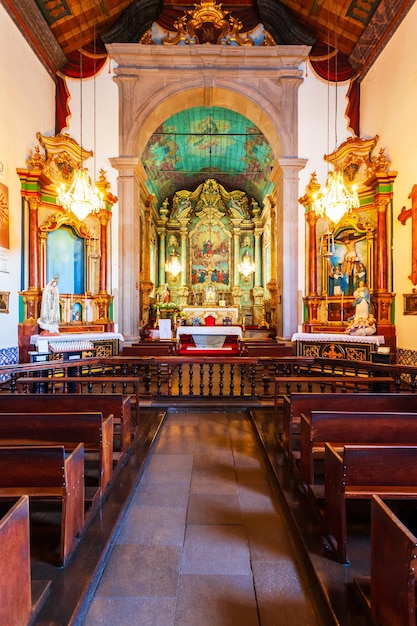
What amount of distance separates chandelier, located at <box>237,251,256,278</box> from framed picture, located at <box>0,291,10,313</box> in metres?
10.7

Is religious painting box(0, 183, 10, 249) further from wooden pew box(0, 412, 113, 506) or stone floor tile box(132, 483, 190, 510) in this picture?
stone floor tile box(132, 483, 190, 510)

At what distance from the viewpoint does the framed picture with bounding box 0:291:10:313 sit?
7062 millimetres

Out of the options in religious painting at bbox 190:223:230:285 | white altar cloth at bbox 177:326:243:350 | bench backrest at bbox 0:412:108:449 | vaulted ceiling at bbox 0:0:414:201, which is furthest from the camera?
religious painting at bbox 190:223:230:285

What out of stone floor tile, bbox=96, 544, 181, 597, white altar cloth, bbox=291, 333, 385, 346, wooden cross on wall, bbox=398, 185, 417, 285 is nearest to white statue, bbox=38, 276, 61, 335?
white altar cloth, bbox=291, 333, 385, 346

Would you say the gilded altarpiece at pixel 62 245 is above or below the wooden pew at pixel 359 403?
above

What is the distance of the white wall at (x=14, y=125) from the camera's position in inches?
277

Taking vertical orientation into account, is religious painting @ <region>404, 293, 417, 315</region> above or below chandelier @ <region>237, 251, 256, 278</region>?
below

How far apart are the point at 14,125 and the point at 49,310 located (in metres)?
3.80

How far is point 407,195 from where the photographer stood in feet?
23.8

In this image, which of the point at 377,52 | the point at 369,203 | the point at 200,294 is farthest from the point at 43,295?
the point at 200,294

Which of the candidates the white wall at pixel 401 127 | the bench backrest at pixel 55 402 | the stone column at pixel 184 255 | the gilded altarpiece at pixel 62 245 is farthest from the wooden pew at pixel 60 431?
the stone column at pixel 184 255

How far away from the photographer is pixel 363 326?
24.9 ft

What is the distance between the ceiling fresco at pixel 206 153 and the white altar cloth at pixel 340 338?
22.2 ft

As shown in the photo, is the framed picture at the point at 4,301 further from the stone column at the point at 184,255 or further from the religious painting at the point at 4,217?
the stone column at the point at 184,255
